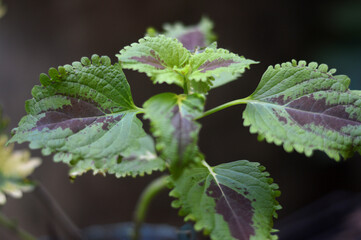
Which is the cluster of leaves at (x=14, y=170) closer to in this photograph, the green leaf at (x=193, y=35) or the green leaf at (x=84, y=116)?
the green leaf at (x=84, y=116)

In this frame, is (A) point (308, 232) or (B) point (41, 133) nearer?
(B) point (41, 133)

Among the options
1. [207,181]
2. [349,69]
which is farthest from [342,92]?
[349,69]

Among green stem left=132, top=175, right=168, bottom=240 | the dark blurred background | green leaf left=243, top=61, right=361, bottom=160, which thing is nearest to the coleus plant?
green leaf left=243, top=61, right=361, bottom=160

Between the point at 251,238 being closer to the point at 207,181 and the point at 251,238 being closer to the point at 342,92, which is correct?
the point at 207,181

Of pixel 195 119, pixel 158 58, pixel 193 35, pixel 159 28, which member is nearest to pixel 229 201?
pixel 195 119

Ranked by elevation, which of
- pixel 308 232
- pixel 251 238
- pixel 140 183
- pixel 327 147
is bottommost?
pixel 308 232

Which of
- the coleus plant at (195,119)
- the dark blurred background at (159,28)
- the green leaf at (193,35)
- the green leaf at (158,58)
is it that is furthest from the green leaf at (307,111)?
the dark blurred background at (159,28)

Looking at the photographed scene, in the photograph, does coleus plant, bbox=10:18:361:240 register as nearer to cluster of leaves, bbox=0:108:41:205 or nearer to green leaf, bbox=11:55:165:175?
green leaf, bbox=11:55:165:175
